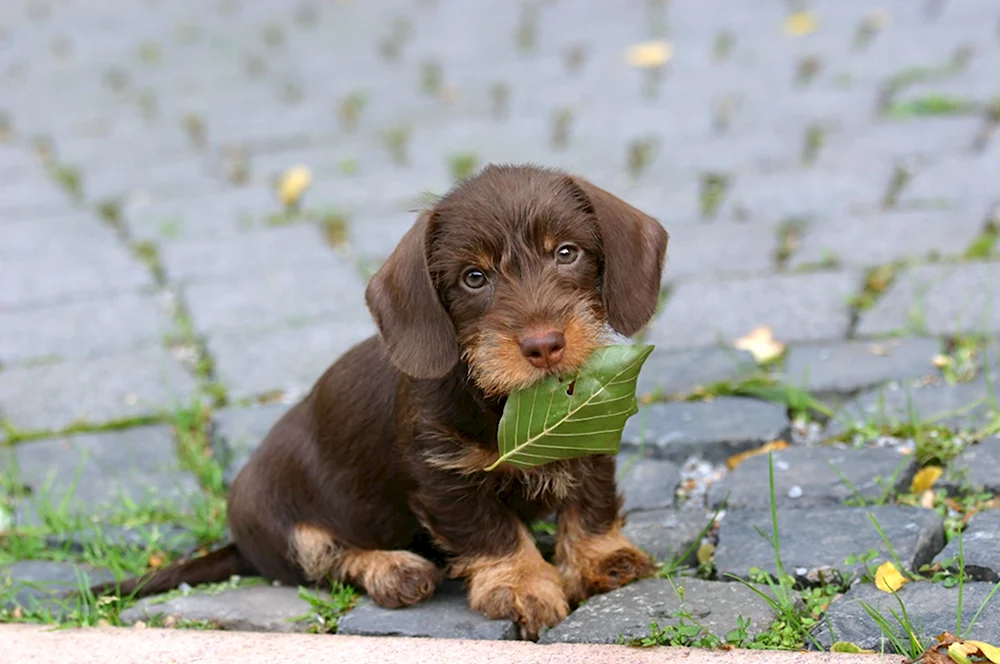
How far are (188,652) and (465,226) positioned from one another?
47.0 inches

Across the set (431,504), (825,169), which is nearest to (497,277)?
(431,504)

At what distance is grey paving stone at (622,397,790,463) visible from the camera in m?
4.04

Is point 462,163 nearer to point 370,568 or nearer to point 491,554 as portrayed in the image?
point 370,568

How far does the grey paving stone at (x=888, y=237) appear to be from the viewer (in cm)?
529

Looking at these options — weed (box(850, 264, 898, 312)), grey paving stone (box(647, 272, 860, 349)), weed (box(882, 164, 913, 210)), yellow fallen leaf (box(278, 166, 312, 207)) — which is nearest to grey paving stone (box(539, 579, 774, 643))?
grey paving stone (box(647, 272, 860, 349))

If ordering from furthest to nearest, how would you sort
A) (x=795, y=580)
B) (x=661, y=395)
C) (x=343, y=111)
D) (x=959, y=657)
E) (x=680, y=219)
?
(x=343, y=111)
(x=680, y=219)
(x=661, y=395)
(x=795, y=580)
(x=959, y=657)

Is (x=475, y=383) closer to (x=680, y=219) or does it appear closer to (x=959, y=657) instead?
(x=959, y=657)

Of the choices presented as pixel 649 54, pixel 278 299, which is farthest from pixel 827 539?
pixel 649 54

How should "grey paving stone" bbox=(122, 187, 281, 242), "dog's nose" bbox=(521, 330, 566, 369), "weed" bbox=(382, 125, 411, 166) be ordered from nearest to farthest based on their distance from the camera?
"dog's nose" bbox=(521, 330, 566, 369) < "grey paving stone" bbox=(122, 187, 281, 242) < "weed" bbox=(382, 125, 411, 166)

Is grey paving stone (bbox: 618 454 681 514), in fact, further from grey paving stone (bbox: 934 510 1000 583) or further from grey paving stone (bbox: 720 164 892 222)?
grey paving stone (bbox: 720 164 892 222)

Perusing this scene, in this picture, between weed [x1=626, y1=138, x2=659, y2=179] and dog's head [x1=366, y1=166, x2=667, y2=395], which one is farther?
weed [x1=626, y1=138, x2=659, y2=179]

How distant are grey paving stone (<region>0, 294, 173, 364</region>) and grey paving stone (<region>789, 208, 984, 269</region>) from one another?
2771 mm

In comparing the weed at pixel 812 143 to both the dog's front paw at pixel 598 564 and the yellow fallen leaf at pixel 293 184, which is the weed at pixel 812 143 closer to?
the yellow fallen leaf at pixel 293 184

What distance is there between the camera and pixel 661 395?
175 inches
